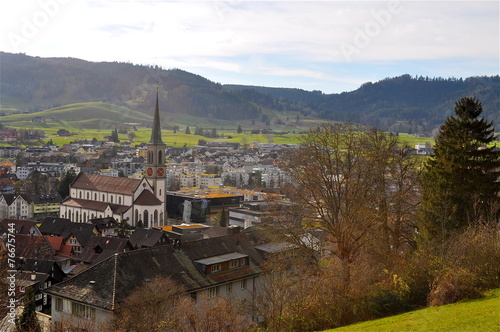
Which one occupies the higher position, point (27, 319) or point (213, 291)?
point (213, 291)

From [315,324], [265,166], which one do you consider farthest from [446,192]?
[265,166]

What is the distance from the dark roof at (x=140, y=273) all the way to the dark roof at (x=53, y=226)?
112 ft

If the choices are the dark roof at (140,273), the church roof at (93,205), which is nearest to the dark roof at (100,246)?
the church roof at (93,205)

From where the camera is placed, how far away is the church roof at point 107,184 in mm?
64062

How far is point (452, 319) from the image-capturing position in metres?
12.6

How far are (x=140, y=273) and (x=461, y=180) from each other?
1538 centimetres

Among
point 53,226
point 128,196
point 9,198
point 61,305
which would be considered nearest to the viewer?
point 61,305

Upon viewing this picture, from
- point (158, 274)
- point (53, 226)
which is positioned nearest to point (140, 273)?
point (158, 274)

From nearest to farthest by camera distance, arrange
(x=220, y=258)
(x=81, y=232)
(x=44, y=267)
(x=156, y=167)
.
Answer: (x=220, y=258) → (x=44, y=267) → (x=81, y=232) → (x=156, y=167)

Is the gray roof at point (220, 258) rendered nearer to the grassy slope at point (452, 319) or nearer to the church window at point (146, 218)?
the grassy slope at point (452, 319)

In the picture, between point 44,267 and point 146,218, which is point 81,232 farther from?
point 44,267

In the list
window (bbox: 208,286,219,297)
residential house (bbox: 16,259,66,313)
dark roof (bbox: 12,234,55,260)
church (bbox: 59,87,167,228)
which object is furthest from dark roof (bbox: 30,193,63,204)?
window (bbox: 208,286,219,297)

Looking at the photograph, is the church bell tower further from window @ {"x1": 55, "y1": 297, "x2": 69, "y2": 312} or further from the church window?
window @ {"x1": 55, "y1": 297, "x2": 69, "y2": 312}

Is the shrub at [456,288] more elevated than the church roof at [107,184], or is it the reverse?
the shrub at [456,288]
